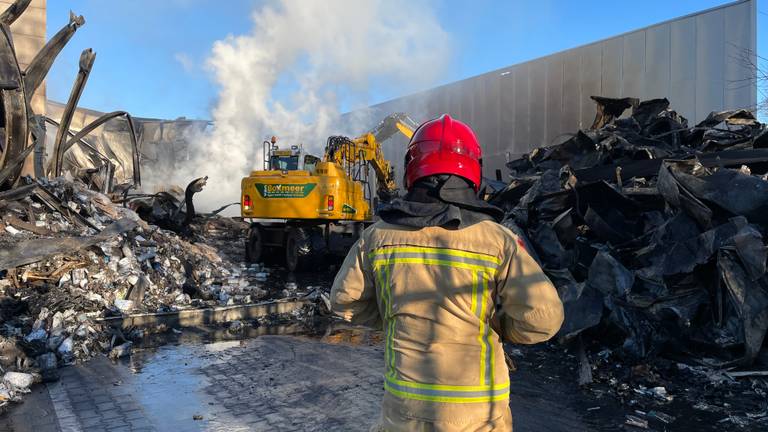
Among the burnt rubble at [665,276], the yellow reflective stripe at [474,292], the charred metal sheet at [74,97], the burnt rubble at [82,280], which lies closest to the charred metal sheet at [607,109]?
the burnt rubble at [665,276]

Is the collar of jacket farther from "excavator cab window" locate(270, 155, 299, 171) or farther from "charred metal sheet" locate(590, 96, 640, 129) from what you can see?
"excavator cab window" locate(270, 155, 299, 171)

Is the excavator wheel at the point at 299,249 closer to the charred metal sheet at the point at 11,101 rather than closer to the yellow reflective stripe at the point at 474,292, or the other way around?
the charred metal sheet at the point at 11,101

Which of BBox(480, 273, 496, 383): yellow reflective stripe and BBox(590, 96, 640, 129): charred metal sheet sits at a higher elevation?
BBox(590, 96, 640, 129): charred metal sheet

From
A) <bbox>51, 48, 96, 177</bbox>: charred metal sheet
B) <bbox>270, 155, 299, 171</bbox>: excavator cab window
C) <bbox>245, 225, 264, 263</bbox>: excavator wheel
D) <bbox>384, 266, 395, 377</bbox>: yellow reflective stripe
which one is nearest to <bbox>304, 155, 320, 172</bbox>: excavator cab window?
<bbox>270, 155, 299, 171</bbox>: excavator cab window

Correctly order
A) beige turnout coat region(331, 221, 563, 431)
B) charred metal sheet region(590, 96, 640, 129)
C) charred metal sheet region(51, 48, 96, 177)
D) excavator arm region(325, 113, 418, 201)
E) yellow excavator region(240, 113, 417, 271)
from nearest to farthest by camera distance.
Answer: beige turnout coat region(331, 221, 563, 431) < charred metal sheet region(51, 48, 96, 177) < charred metal sheet region(590, 96, 640, 129) < yellow excavator region(240, 113, 417, 271) < excavator arm region(325, 113, 418, 201)

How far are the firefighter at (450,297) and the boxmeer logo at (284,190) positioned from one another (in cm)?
1081

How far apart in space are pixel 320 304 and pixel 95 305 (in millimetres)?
2879

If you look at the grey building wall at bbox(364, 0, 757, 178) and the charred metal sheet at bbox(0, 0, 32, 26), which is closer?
the charred metal sheet at bbox(0, 0, 32, 26)

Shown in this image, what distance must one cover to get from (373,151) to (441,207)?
13232 millimetres

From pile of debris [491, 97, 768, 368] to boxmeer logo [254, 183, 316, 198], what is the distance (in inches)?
223

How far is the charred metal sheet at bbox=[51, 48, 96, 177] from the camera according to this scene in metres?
9.20

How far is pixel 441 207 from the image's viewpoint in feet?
6.21

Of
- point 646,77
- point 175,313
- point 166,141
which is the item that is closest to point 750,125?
point 646,77

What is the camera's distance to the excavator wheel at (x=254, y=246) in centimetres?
1386
